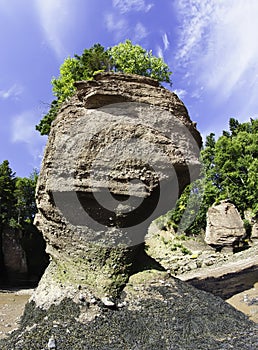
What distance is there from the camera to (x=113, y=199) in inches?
294

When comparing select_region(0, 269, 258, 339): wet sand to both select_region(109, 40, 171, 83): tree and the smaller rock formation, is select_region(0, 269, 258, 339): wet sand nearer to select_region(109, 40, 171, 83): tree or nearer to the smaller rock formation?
the smaller rock formation

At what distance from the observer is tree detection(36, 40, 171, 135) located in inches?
585

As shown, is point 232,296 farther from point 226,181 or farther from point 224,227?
point 226,181

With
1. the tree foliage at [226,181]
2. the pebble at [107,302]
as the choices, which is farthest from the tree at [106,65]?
the tree foliage at [226,181]

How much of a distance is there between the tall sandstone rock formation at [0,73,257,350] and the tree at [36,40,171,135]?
7.25 m

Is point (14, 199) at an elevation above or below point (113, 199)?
above

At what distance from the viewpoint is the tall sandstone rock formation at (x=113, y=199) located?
22.0ft

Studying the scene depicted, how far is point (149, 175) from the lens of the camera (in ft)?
24.7

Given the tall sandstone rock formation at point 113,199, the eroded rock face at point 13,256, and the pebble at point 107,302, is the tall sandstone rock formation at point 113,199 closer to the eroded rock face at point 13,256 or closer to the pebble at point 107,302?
the pebble at point 107,302

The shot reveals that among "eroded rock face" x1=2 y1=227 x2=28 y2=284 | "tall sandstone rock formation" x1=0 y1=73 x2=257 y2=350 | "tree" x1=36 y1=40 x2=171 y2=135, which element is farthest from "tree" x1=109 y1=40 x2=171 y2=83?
"eroded rock face" x1=2 y1=227 x2=28 y2=284

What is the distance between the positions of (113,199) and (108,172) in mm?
667

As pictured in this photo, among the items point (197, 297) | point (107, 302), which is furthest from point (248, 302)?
point (107, 302)

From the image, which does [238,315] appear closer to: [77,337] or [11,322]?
[77,337]

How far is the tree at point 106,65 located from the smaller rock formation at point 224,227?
10.3 metres
